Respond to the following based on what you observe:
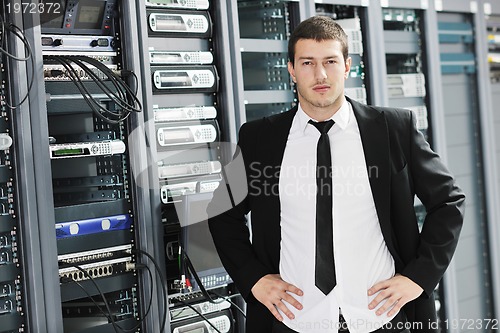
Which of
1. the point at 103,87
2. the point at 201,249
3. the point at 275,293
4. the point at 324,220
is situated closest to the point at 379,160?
the point at 324,220

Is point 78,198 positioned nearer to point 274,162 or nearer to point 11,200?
point 11,200

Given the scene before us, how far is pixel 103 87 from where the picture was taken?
281 cm

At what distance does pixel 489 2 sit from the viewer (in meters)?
4.64

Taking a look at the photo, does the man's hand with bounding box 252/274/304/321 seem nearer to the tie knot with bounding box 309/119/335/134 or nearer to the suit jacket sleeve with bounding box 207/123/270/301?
the suit jacket sleeve with bounding box 207/123/270/301

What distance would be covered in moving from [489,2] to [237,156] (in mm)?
2640

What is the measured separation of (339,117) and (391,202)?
302 millimetres

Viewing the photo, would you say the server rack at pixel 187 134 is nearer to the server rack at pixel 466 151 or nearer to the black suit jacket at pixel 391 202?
the black suit jacket at pixel 391 202

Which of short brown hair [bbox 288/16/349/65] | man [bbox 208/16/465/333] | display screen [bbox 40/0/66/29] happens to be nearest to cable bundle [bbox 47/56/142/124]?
display screen [bbox 40/0/66/29]

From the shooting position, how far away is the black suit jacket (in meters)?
2.31

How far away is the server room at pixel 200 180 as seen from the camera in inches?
91.0

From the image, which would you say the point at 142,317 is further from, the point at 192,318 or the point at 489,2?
the point at 489,2

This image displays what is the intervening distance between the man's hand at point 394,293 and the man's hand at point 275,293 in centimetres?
22

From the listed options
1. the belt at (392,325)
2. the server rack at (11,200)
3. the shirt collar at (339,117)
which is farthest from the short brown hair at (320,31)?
the server rack at (11,200)

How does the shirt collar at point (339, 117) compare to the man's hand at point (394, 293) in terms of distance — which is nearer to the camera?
the man's hand at point (394, 293)
